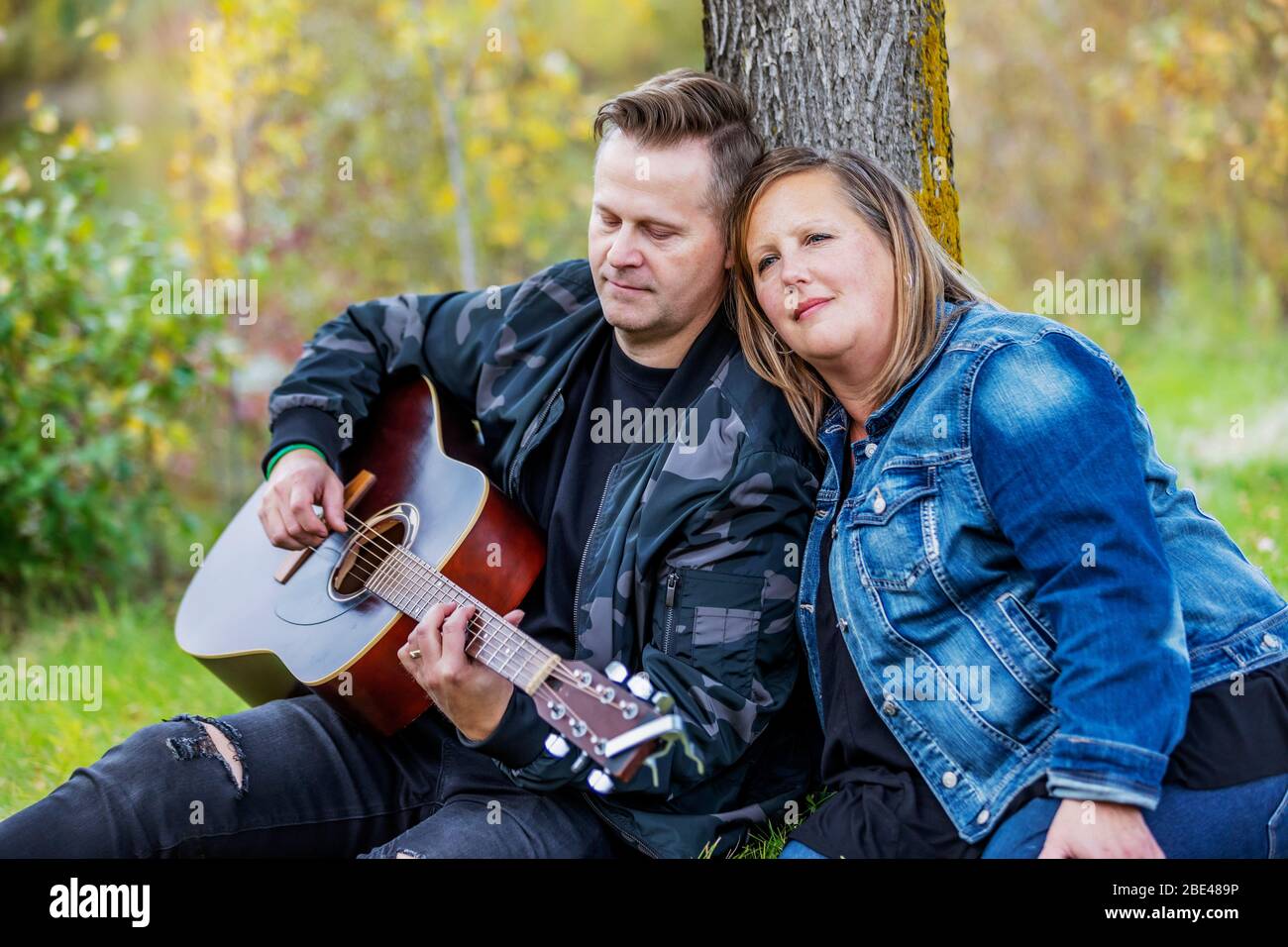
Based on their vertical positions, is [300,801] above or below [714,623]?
below

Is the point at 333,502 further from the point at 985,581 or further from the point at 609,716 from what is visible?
the point at 985,581

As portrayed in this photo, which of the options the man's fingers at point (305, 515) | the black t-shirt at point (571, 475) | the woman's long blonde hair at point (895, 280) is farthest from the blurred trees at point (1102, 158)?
the man's fingers at point (305, 515)

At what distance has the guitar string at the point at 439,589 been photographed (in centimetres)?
219

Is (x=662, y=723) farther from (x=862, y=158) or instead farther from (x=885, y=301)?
(x=862, y=158)

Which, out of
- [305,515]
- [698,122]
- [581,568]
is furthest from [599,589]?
[698,122]

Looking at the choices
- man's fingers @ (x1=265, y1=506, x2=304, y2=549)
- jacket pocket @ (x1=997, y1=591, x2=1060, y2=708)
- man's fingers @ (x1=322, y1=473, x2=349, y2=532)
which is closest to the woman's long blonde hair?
jacket pocket @ (x1=997, y1=591, x2=1060, y2=708)

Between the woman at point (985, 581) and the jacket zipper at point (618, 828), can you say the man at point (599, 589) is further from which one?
the woman at point (985, 581)

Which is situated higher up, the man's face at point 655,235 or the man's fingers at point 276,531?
the man's face at point 655,235

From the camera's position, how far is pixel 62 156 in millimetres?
4945

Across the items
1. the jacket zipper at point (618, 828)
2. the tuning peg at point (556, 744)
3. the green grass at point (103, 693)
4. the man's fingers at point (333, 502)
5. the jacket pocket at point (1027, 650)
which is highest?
the man's fingers at point (333, 502)

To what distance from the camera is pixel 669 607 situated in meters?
2.40

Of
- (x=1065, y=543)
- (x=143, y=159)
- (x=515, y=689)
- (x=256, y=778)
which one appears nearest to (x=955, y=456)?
(x=1065, y=543)

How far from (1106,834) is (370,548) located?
166 centimetres

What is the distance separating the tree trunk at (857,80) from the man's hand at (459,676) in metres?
1.48
